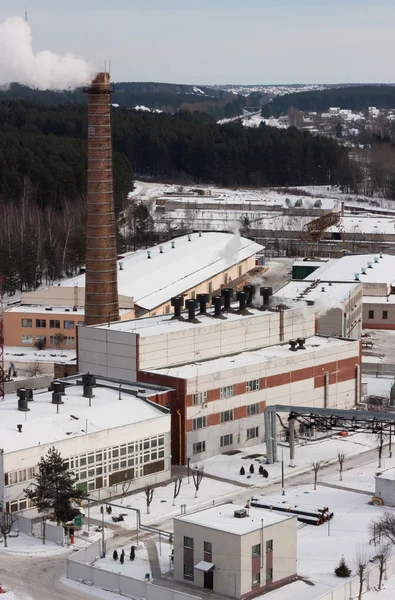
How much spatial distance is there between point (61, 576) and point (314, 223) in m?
54.6

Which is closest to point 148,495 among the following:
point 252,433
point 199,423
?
point 199,423

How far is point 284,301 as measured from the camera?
4338 cm

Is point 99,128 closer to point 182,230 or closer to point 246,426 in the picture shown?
point 246,426

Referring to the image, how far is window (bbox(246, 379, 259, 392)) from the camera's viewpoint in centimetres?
3697

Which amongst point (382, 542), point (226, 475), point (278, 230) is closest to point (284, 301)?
point (226, 475)

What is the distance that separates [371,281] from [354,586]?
34060 millimetres

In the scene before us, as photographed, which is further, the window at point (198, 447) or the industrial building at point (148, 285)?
the industrial building at point (148, 285)

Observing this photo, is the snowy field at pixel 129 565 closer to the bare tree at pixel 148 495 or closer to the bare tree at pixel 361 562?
the bare tree at pixel 148 495

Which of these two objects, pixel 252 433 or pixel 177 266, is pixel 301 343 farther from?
pixel 177 266

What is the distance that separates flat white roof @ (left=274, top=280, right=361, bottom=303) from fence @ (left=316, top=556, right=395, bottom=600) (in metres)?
20.9

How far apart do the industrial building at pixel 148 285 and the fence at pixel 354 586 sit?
64.9 feet

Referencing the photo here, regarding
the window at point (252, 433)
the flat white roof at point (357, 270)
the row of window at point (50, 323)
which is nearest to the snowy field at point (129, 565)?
the window at point (252, 433)

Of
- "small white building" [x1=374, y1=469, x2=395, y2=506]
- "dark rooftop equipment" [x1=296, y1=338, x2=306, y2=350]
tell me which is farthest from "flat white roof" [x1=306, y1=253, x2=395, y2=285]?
"small white building" [x1=374, y1=469, x2=395, y2=506]

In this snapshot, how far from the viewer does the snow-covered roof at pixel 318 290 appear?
1891 inches
